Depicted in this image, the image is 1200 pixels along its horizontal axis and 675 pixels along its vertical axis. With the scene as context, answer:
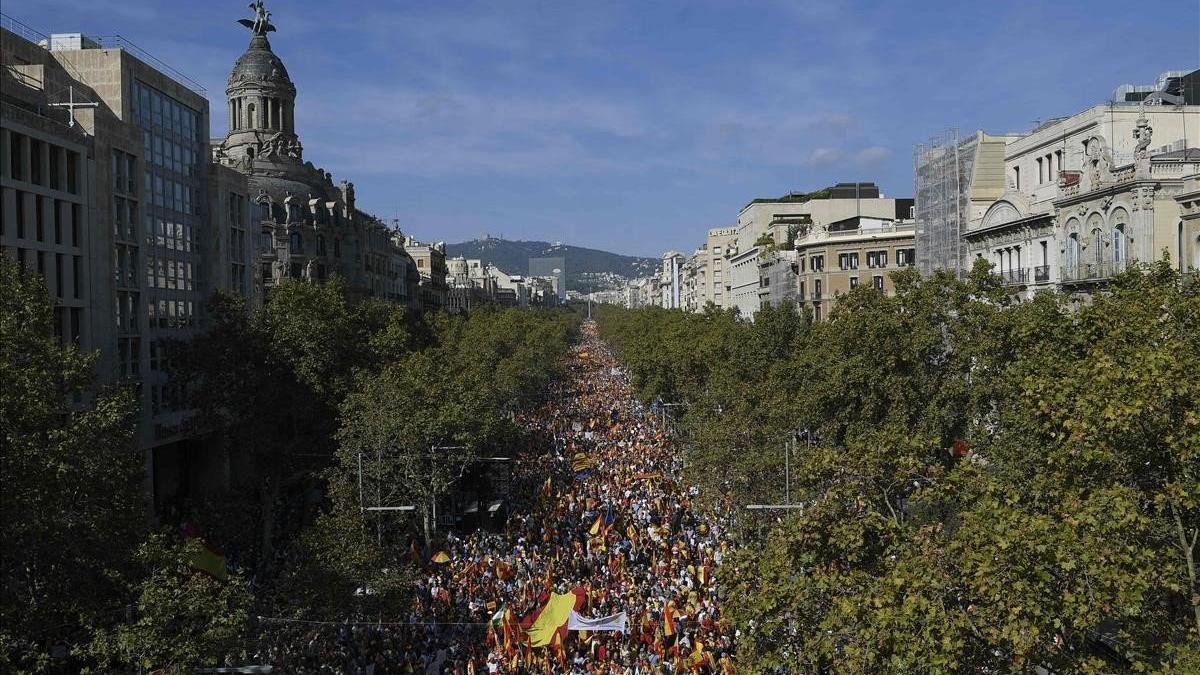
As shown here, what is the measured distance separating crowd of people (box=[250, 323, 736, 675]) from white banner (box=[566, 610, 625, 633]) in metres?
0.20

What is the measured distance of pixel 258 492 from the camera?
4412 centimetres

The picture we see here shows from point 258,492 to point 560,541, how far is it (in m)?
13.8

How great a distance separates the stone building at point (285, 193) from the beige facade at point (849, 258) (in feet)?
125

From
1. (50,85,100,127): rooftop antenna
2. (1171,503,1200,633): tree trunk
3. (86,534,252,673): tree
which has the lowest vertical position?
(86,534,252,673): tree

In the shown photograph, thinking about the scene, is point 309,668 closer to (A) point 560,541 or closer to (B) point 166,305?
(A) point 560,541

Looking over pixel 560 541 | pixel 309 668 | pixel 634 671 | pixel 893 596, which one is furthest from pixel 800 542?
pixel 560 541

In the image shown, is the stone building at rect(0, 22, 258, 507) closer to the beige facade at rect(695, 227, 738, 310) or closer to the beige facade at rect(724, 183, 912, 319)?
the beige facade at rect(724, 183, 912, 319)

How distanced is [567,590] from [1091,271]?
26454mm

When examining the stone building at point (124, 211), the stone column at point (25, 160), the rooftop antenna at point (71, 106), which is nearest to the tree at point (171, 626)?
the stone building at point (124, 211)

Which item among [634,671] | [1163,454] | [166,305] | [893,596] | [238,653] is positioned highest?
[166,305]

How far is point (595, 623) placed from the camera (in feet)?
88.1

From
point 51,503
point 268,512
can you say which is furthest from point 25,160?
point 51,503

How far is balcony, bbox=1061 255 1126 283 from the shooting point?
41.2 metres

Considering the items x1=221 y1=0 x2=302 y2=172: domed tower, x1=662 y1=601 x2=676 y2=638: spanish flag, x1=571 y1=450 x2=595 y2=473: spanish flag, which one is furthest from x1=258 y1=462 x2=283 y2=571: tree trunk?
x1=221 y1=0 x2=302 y2=172: domed tower
